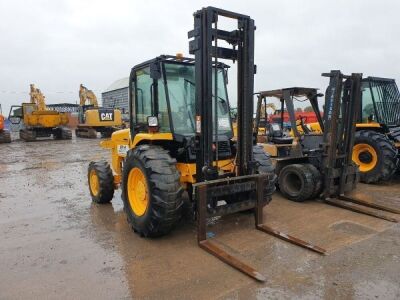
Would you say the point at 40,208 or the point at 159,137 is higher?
the point at 159,137

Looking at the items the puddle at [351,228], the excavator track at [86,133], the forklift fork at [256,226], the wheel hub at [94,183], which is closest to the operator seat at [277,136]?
the puddle at [351,228]

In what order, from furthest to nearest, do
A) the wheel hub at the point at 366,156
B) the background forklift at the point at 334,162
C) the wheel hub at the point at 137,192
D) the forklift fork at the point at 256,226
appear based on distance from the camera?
the wheel hub at the point at 366,156 < the background forklift at the point at 334,162 < the wheel hub at the point at 137,192 < the forklift fork at the point at 256,226

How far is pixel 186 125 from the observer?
474 cm

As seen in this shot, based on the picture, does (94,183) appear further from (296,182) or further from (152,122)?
(296,182)

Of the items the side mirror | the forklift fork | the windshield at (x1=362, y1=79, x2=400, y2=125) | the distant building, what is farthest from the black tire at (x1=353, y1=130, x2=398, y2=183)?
the distant building

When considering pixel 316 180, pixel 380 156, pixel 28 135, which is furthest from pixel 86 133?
pixel 316 180

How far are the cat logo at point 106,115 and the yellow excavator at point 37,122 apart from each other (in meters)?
2.34

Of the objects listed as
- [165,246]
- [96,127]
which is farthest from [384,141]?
[96,127]

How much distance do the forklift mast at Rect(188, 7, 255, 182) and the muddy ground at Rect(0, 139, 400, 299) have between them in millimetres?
976

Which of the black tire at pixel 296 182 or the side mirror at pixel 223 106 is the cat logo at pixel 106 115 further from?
the side mirror at pixel 223 106

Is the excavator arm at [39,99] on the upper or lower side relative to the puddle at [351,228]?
upper

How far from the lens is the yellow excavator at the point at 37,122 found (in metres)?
22.9

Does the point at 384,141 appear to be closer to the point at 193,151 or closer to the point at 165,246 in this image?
the point at 193,151

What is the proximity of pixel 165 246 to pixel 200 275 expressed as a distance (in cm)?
87
